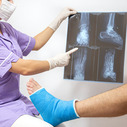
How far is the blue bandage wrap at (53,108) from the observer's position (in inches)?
39.2

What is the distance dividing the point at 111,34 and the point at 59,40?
0.48m

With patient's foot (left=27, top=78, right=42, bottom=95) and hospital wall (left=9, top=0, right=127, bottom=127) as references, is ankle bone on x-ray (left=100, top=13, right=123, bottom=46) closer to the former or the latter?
hospital wall (left=9, top=0, right=127, bottom=127)

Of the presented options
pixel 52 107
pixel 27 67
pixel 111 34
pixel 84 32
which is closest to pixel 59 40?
pixel 84 32

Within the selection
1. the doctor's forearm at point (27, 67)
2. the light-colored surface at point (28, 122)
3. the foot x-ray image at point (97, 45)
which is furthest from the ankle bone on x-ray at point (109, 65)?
the light-colored surface at point (28, 122)

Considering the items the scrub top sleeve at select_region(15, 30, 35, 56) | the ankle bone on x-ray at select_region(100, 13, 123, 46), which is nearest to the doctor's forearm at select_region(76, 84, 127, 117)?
the ankle bone on x-ray at select_region(100, 13, 123, 46)

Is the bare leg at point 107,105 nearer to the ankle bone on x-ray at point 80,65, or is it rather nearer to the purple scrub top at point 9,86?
the purple scrub top at point 9,86

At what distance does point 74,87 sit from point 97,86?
0.65 ft

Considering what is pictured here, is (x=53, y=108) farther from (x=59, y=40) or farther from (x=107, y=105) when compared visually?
(x=59, y=40)

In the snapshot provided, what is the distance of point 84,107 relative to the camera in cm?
94

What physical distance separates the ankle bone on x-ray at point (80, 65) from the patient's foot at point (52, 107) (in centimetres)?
44

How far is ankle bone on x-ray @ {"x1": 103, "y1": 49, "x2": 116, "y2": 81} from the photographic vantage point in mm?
1420

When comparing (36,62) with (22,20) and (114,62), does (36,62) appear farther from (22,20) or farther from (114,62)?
(22,20)

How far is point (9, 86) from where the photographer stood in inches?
47.9

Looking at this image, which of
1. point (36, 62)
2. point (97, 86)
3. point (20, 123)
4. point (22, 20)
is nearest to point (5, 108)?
point (20, 123)
